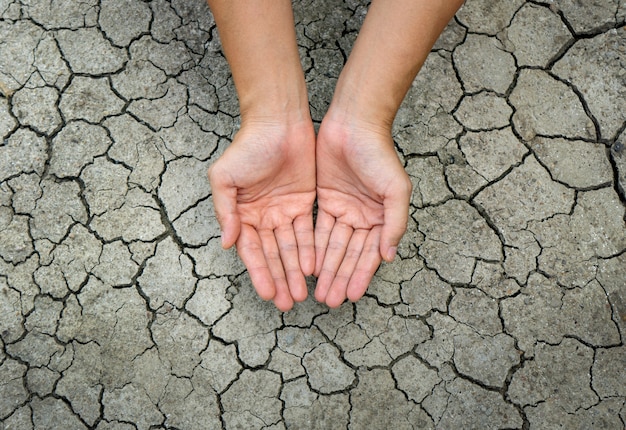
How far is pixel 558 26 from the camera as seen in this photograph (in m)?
2.56

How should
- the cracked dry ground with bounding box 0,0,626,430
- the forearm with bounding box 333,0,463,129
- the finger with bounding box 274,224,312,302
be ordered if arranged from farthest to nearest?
the cracked dry ground with bounding box 0,0,626,430 < the finger with bounding box 274,224,312,302 < the forearm with bounding box 333,0,463,129

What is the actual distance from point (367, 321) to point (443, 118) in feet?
3.20

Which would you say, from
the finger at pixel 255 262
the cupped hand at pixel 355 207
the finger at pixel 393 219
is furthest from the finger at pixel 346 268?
the finger at pixel 255 262

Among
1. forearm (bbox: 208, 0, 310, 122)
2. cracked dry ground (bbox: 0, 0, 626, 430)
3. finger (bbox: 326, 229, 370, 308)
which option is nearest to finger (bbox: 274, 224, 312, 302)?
finger (bbox: 326, 229, 370, 308)

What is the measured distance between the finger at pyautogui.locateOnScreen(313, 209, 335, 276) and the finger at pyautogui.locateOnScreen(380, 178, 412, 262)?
8.9 inches

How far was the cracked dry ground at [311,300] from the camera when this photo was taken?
90.7 inches

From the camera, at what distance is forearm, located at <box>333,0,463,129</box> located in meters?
1.99

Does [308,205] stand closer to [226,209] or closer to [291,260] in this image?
[291,260]

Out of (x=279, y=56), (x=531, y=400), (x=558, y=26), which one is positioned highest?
(x=558, y=26)

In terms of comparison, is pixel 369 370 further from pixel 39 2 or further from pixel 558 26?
pixel 39 2

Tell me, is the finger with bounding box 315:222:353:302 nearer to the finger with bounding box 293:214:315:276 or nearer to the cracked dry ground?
the finger with bounding box 293:214:315:276

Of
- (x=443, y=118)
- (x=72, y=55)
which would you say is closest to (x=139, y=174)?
(x=72, y=55)

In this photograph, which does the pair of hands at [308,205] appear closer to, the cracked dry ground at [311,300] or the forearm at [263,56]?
the forearm at [263,56]

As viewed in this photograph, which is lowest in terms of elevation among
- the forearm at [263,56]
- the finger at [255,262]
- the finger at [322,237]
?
the finger at [255,262]
